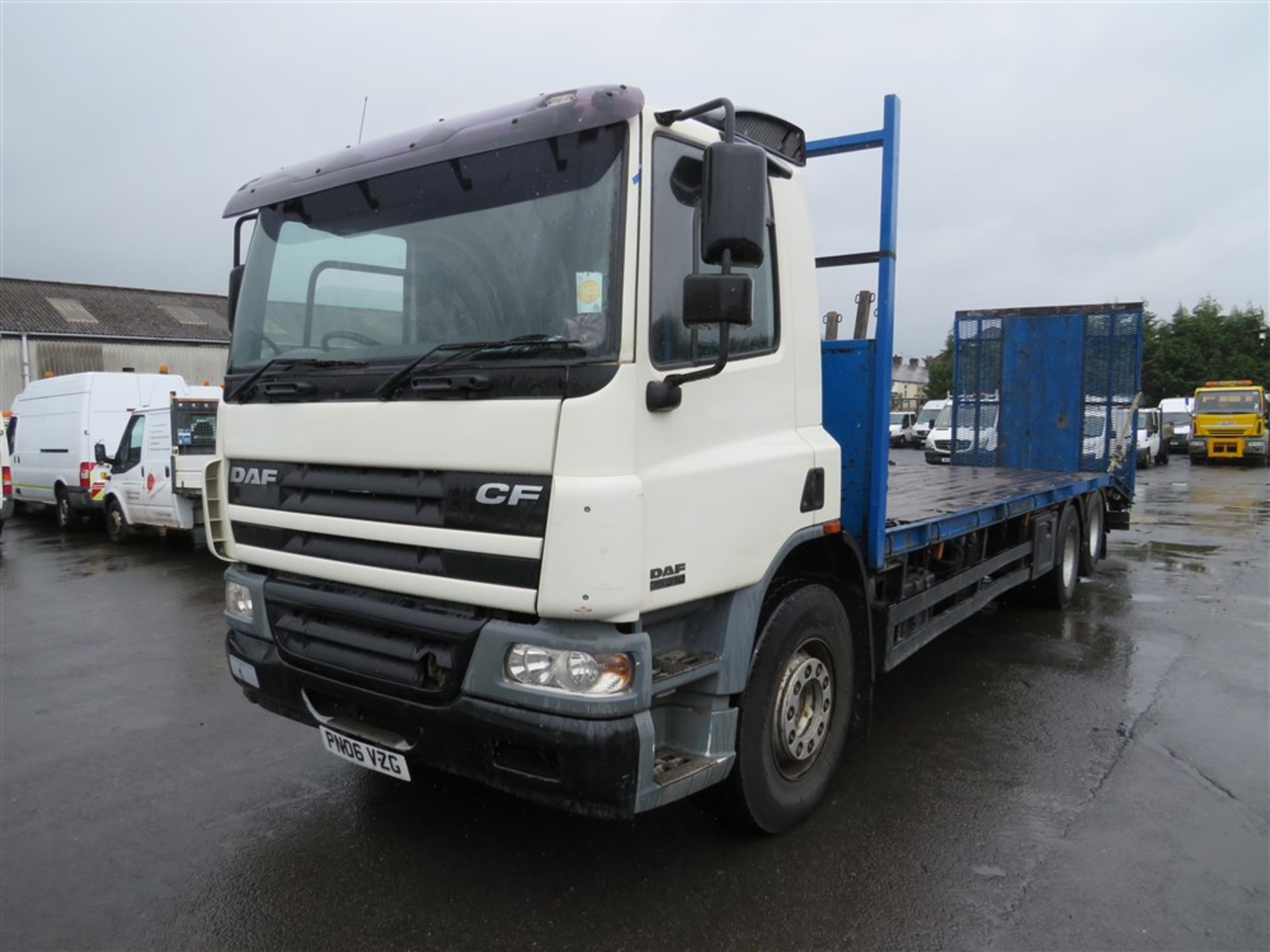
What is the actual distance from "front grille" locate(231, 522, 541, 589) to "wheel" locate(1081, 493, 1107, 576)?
290 inches

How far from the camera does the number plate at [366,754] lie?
10.2 ft

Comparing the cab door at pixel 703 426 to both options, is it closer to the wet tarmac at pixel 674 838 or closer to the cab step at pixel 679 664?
the cab step at pixel 679 664

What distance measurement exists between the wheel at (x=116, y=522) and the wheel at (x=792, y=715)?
36.9ft

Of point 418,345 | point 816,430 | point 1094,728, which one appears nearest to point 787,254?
point 816,430

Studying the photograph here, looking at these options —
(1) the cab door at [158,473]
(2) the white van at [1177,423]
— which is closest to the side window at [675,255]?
(1) the cab door at [158,473]

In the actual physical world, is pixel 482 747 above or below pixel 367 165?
below

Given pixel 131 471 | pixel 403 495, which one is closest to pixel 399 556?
pixel 403 495

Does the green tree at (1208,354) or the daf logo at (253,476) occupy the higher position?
the green tree at (1208,354)

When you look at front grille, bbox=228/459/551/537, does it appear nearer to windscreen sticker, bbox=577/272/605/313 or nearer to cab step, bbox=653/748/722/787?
windscreen sticker, bbox=577/272/605/313

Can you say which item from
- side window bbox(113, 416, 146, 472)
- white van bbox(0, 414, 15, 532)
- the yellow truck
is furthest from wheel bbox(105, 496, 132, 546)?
the yellow truck

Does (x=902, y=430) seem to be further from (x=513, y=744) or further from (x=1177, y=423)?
(x=513, y=744)

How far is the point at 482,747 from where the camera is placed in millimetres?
2818

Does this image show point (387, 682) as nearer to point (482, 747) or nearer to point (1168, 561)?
point (482, 747)

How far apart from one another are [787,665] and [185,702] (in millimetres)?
3943
